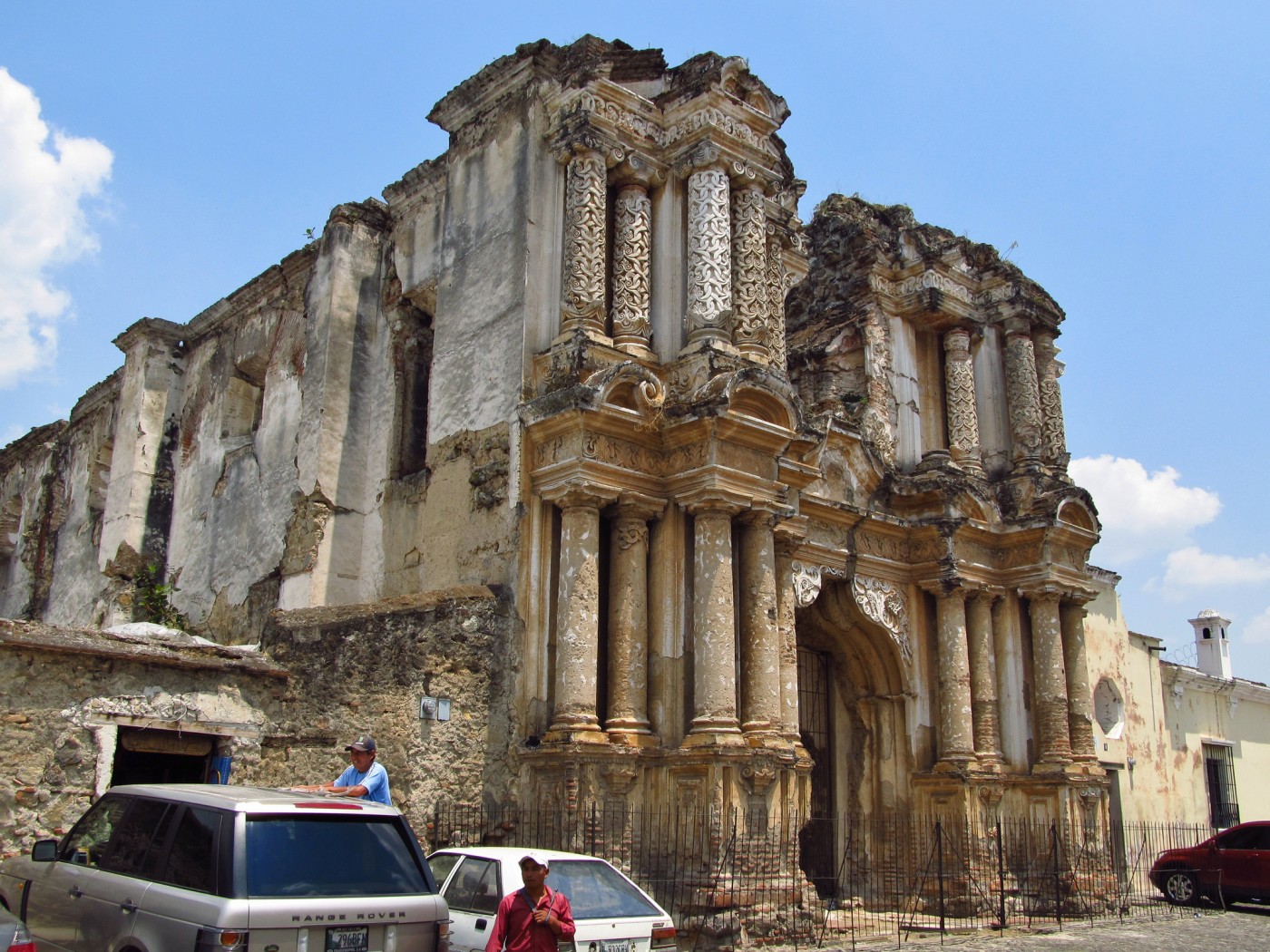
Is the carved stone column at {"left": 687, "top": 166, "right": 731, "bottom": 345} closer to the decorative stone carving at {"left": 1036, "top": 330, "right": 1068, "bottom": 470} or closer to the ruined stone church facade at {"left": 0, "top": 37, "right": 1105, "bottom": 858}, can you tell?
the ruined stone church facade at {"left": 0, "top": 37, "right": 1105, "bottom": 858}

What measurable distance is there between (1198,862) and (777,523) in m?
8.24

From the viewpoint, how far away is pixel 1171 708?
2219 centimetres

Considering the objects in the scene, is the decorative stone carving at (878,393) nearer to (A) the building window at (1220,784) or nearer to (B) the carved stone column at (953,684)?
(B) the carved stone column at (953,684)

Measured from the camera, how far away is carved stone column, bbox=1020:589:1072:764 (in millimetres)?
16484

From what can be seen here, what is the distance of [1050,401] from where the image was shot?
18734 mm

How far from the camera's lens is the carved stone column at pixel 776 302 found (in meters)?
14.6

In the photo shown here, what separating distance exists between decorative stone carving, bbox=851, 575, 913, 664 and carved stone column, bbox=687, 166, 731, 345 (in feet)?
15.2

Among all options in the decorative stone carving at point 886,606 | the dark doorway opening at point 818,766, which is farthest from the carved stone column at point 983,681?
the dark doorway opening at point 818,766

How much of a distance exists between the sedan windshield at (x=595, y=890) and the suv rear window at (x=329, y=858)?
169 cm

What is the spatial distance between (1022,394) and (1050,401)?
23.6 inches

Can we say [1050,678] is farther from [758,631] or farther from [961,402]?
[758,631]

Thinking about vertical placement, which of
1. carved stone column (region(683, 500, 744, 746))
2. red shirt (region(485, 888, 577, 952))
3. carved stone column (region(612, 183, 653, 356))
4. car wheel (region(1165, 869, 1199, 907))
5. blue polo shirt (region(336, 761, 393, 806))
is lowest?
A: car wheel (region(1165, 869, 1199, 907))

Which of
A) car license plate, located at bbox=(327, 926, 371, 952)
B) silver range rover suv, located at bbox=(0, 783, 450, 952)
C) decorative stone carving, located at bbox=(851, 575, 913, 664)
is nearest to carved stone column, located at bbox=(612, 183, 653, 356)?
decorative stone carving, located at bbox=(851, 575, 913, 664)

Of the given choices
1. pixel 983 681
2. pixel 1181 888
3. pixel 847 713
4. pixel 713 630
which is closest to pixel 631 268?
pixel 713 630
